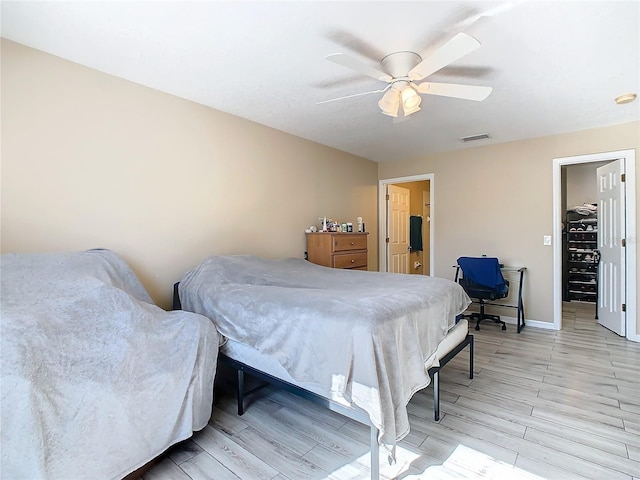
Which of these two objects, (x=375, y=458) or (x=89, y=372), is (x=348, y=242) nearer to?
(x=375, y=458)

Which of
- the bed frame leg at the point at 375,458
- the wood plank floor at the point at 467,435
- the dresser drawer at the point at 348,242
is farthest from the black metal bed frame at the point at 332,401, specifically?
the dresser drawer at the point at 348,242

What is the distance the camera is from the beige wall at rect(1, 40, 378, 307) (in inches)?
80.5

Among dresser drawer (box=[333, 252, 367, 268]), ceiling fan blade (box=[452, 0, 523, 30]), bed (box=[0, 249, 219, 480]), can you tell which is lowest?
bed (box=[0, 249, 219, 480])

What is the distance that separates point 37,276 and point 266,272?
59.0 inches

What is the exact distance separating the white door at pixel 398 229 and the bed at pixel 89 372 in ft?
13.2

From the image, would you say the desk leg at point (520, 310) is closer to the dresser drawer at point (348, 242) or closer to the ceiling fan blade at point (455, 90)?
the dresser drawer at point (348, 242)

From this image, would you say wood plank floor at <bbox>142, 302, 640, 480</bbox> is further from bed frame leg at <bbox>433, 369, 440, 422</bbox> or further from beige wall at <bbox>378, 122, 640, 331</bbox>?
beige wall at <bbox>378, 122, 640, 331</bbox>

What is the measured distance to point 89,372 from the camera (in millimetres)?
1430

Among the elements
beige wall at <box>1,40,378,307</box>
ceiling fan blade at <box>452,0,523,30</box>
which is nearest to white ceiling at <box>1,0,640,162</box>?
ceiling fan blade at <box>452,0,523,30</box>

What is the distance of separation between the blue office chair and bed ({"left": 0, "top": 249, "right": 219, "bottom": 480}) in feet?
11.1

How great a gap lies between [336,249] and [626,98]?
308 cm

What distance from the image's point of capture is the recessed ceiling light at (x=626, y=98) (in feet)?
9.20

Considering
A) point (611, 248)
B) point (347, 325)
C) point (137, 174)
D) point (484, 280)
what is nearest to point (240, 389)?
point (347, 325)

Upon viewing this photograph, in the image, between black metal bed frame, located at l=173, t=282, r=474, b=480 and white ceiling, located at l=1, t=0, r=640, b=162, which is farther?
white ceiling, located at l=1, t=0, r=640, b=162
